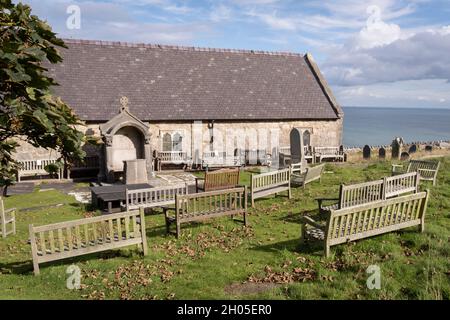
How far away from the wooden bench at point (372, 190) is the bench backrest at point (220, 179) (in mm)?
4768

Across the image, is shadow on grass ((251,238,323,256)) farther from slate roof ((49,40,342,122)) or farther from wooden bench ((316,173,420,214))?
slate roof ((49,40,342,122))

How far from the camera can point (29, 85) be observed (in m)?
4.46

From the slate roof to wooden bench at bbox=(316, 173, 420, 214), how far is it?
15.6 metres

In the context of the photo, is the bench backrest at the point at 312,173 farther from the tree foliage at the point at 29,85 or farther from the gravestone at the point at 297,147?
the tree foliage at the point at 29,85

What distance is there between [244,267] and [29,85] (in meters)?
6.00

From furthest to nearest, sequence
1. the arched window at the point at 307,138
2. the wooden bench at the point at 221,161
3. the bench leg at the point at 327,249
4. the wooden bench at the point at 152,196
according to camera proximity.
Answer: the arched window at the point at 307,138
the wooden bench at the point at 221,161
the wooden bench at the point at 152,196
the bench leg at the point at 327,249

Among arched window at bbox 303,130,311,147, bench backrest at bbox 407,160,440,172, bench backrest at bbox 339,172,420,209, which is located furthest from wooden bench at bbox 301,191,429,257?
arched window at bbox 303,130,311,147

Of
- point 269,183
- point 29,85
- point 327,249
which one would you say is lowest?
point 327,249

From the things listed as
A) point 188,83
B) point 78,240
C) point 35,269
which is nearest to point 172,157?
point 188,83

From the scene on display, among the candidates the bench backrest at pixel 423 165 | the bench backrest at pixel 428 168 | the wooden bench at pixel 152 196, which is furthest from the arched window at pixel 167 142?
the bench backrest at pixel 428 168

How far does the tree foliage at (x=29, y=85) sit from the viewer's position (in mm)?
4328

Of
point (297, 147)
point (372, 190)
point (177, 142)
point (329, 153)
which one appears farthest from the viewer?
point (329, 153)

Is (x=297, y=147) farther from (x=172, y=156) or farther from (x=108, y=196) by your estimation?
(x=108, y=196)

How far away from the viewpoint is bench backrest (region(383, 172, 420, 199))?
1310 centimetres
